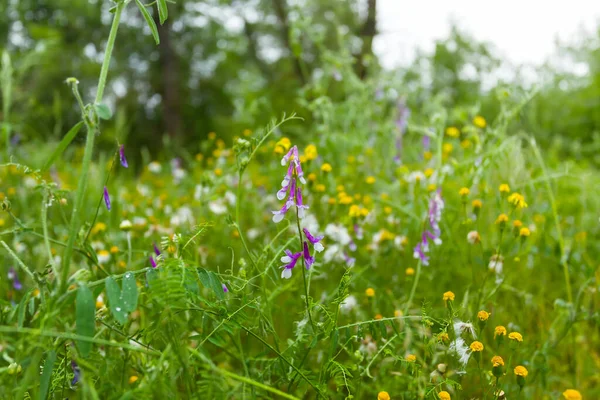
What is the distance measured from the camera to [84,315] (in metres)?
0.76

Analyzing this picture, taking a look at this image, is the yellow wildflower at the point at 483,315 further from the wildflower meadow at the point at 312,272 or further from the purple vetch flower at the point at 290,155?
the purple vetch flower at the point at 290,155

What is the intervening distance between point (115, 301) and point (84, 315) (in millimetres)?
50

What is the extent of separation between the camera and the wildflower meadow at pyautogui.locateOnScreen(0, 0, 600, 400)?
84cm

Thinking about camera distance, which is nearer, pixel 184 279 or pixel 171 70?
pixel 184 279

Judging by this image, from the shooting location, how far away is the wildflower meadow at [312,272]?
0.84 metres

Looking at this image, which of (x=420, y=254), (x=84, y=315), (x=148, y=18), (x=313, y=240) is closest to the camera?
(x=84, y=315)

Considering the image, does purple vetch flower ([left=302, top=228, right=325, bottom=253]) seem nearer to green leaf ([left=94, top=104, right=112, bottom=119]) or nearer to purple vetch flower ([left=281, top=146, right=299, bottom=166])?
purple vetch flower ([left=281, top=146, right=299, bottom=166])

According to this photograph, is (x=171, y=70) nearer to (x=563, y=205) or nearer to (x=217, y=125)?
(x=217, y=125)

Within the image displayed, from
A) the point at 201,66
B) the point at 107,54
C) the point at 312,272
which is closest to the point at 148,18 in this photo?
the point at 107,54

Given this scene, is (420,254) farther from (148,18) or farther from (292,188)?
(148,18)

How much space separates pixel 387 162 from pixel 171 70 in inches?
278

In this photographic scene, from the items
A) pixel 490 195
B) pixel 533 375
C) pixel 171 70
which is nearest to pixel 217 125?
pixel 171 70

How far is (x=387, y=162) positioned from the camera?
2.87 meters

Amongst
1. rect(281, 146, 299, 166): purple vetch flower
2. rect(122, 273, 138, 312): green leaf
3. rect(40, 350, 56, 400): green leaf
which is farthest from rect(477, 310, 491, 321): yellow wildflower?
rect(40, 350, 56, 400): green leaf
